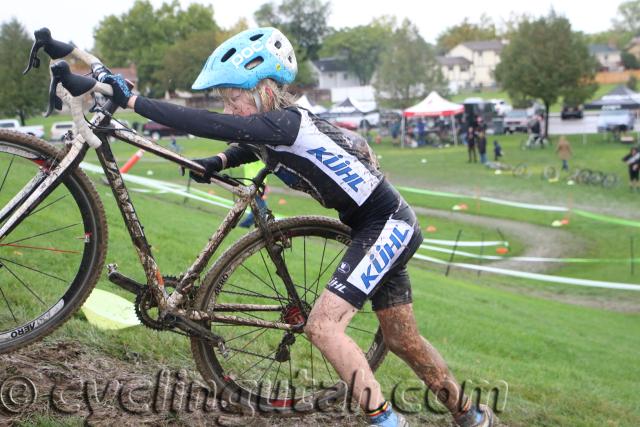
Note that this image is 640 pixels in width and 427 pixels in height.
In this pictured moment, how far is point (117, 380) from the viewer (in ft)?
15.5

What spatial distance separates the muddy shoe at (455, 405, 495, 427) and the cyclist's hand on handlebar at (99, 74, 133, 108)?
2.66 meters

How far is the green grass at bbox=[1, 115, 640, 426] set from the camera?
18.4 ft

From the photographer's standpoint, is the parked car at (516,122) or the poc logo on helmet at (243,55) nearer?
the poc logo on helmet at (243,55)

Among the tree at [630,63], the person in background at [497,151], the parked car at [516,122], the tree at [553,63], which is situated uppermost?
the tree at [630,63]

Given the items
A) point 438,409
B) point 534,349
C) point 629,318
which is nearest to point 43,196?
point 438,409

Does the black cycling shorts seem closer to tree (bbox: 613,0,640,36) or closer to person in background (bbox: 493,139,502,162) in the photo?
person in background (bbox: 493,139,502,162)

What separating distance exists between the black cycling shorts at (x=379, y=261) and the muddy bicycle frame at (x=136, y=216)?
555mm

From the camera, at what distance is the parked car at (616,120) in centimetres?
5116

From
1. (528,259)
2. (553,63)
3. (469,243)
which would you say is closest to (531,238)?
(469,243)

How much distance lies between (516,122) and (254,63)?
58578 millimetres

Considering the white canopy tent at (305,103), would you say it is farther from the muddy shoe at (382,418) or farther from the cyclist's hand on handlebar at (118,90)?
the muddy shoe at (382,418)

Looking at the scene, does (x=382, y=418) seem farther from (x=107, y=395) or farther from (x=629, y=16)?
(x=629, y=16)

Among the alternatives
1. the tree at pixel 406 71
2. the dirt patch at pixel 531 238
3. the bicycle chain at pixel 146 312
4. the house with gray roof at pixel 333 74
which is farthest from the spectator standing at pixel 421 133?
the house with gray roof at pixel 333 74

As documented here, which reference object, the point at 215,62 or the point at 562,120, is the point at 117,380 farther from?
the point at 562,120
